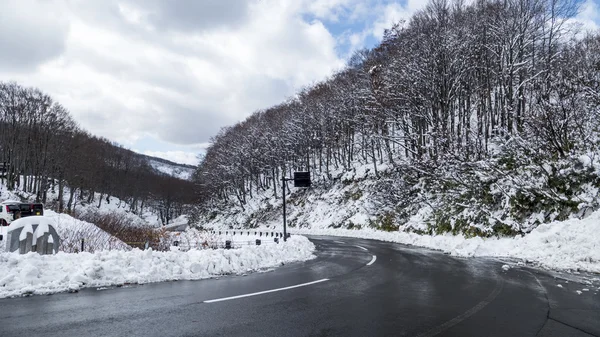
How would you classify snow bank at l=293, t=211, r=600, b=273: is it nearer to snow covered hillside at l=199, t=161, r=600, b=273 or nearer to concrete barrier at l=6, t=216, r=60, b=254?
snow covered hillside at l=199, t=161, r=600, b=273

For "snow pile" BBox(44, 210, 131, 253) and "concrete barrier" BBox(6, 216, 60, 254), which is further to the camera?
"snow pile" BBox(44, 210, 131, 253)

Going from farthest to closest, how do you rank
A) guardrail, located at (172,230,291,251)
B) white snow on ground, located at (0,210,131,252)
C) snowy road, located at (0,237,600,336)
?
guardrail, located at (172,230,291,251) → white snow on ground, located at (0,210,131,252) → snowy road, located at (0,237,600,336)

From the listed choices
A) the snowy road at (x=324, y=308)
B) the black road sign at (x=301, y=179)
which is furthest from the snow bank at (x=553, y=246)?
the black road sign at (x=301, y=179)

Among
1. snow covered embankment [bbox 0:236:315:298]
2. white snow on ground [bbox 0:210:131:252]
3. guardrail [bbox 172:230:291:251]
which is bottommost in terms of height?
guardrail [bbox 172:230:291:251]

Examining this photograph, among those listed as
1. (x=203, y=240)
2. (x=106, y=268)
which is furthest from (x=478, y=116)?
(x=106, y=268)

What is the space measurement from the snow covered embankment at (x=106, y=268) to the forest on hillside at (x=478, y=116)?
1474cm

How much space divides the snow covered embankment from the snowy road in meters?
0.65

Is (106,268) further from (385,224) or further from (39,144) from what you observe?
(39,144)

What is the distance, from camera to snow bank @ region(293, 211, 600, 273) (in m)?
11.3

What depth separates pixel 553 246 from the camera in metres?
13.0

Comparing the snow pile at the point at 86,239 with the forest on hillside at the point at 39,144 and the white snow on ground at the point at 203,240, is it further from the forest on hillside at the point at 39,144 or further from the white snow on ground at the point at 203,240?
the forest on hillside at the point at 39,144

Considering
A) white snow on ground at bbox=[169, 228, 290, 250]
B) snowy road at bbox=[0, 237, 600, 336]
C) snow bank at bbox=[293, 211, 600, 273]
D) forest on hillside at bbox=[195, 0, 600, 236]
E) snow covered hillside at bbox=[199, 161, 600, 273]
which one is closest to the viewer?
snowy road at bbox=[0, 237, 600, 336]

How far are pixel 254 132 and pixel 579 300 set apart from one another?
64691mm

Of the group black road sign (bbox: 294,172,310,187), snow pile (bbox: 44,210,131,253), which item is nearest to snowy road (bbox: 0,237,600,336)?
snow pile (bbox: 44,210,131,253)
